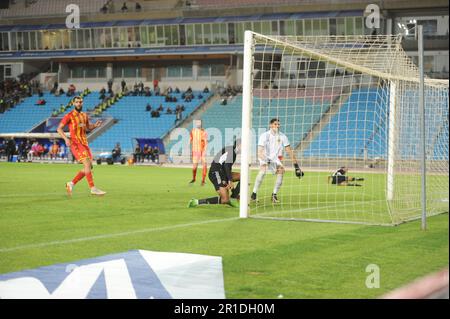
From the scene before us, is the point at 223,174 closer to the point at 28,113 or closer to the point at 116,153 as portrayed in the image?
the point at 28,113

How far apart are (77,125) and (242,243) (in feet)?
24.6

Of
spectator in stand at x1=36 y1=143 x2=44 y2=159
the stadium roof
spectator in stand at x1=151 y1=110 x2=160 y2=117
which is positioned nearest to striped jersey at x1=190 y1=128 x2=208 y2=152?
spectator in stand at x1=36 y1=143 x2=44 y2=159

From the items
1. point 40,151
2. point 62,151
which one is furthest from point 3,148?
point 62,151

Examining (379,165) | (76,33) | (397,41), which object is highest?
(76,33)

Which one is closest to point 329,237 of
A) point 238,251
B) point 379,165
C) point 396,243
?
point 396,243

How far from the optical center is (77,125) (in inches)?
647

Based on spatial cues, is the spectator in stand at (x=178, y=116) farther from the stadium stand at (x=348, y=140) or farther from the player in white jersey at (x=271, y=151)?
the player in white jersey at (x=271, y=151)

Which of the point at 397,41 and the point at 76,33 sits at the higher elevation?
the point at 76,33

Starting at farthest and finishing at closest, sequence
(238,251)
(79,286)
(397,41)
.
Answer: (397,41) → (238,251) → (79,286)

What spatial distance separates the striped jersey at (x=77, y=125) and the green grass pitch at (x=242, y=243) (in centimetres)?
143

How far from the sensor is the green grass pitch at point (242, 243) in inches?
293
